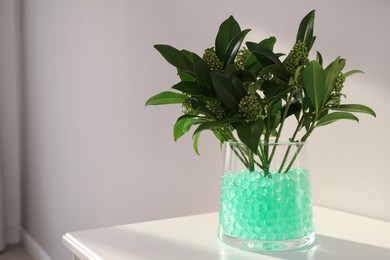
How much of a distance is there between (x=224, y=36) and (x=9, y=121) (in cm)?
285

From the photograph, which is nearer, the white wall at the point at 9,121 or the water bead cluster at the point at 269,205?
the water bead cluster at the point at 269,205

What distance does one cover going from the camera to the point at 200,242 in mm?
838

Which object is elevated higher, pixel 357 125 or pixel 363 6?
pixel 363 6

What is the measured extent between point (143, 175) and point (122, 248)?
37.5 inches

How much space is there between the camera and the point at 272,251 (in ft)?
2.53

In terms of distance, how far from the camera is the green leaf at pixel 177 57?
30.3 inches

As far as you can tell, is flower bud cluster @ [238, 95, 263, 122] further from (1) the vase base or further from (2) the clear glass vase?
(1) the vase base

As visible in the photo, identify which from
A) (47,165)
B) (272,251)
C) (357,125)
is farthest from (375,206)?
(47,165)

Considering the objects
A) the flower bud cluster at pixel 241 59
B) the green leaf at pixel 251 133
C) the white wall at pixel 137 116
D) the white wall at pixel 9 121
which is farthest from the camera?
the white wall at pixel 9 121

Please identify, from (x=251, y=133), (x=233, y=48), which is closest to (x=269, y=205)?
(x=251, y=133)

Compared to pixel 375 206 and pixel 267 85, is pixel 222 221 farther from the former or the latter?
pixel 375 206

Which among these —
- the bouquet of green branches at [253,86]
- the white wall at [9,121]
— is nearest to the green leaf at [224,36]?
the bouquet of green branches at [253,86]

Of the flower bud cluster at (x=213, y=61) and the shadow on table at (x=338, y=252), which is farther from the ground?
the flower bud cluster at (x=213, y=61)

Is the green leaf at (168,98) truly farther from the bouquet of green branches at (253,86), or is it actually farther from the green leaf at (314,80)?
the green leaf at (314,80)
